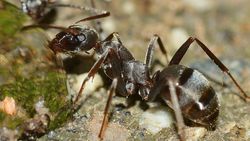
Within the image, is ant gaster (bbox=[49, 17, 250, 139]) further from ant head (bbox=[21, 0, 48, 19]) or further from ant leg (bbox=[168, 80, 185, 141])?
ant head (bbox=[21, 0, 48, 19])

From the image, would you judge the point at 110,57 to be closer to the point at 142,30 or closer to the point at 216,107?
the point at 216,107

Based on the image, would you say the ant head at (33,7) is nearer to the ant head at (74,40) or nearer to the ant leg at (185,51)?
the ant head at (74,40)

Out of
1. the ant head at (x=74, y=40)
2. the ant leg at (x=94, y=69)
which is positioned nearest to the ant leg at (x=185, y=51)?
the ant leg at (x=94, y=69)

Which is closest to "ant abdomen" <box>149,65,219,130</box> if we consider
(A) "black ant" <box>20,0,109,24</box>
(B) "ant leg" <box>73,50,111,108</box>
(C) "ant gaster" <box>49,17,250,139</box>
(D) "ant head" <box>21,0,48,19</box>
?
(C) "ant gaster" <box>49,17,250,139</box>

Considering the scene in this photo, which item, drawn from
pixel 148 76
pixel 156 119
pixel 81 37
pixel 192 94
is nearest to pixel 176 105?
pixel 192 94

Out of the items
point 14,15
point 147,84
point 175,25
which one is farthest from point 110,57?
point 175,25

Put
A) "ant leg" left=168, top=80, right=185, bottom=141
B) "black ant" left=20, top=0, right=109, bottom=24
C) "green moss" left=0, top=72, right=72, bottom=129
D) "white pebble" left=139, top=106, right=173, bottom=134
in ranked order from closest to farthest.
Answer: "ant leg" left=168, top=80, right=185, bottom=141 → "green moss" left=0, top=72, right=72, bottom=129 → "white pebble" left=139, top=106, right=173, bottom=134 → "black ant" left=20, top=0, right=109, bottom=24

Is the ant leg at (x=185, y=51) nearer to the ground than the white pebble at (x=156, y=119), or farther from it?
farther from it
